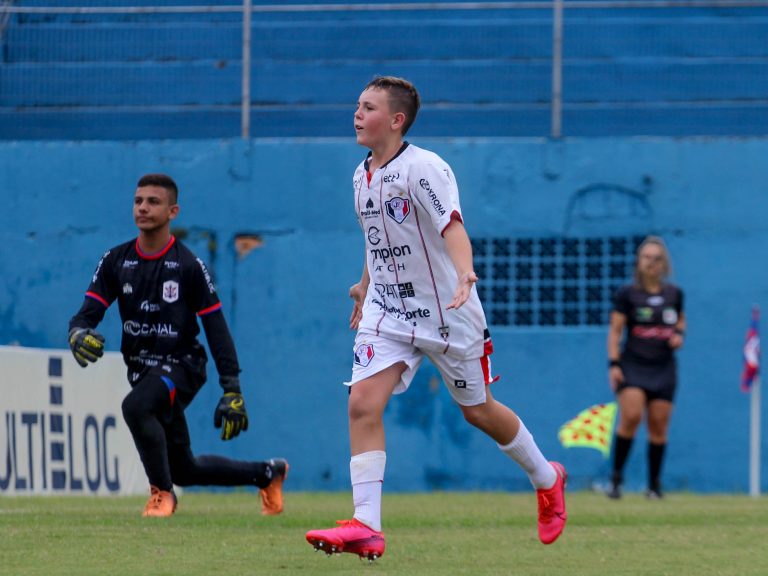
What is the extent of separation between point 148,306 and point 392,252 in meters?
2.36

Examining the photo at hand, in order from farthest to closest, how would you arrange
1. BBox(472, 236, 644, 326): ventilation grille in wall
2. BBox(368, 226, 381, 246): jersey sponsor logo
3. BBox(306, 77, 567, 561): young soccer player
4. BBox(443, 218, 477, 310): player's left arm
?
BBox(472, 236, 644, 326): ventilation grille in wall < BBox(368, 226, 381, 246): jersey sponsor logo < BBox(306, 77, 567, 561): young soccer player < BBox(443, 218, 477, 310): player's left arm

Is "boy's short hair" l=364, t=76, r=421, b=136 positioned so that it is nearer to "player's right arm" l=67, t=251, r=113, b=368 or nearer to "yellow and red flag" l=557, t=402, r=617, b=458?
"player's right arm" l=67, t=251, r=113, b=368

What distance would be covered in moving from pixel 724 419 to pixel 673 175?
2240 millimetres

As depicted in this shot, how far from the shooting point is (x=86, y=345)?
7816 mm

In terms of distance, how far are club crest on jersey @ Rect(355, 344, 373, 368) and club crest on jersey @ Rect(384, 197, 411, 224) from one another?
0.52 m

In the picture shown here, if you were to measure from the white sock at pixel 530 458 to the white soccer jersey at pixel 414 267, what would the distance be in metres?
0.55

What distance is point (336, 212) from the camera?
14.3 m

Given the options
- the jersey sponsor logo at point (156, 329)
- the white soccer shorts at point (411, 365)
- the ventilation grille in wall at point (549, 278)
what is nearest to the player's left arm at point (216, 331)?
the jersey sponsor logo at point (156, 329)

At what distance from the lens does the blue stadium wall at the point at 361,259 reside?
13.9 m

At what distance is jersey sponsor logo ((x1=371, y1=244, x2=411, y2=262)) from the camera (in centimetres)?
623

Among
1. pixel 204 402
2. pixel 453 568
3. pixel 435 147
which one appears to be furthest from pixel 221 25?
pixel 453 568

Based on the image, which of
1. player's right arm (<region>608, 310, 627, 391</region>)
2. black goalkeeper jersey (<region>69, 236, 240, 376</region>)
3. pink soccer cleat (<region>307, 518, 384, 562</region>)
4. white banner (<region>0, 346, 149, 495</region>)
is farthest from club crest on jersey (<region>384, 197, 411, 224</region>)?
player's right arm (<region>608, 310, 627, 391</region>)

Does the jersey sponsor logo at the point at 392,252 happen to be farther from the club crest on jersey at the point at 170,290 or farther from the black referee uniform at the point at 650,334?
the black referee uniform at the point at 650,334

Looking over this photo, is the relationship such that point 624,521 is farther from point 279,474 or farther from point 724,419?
point 724,419
